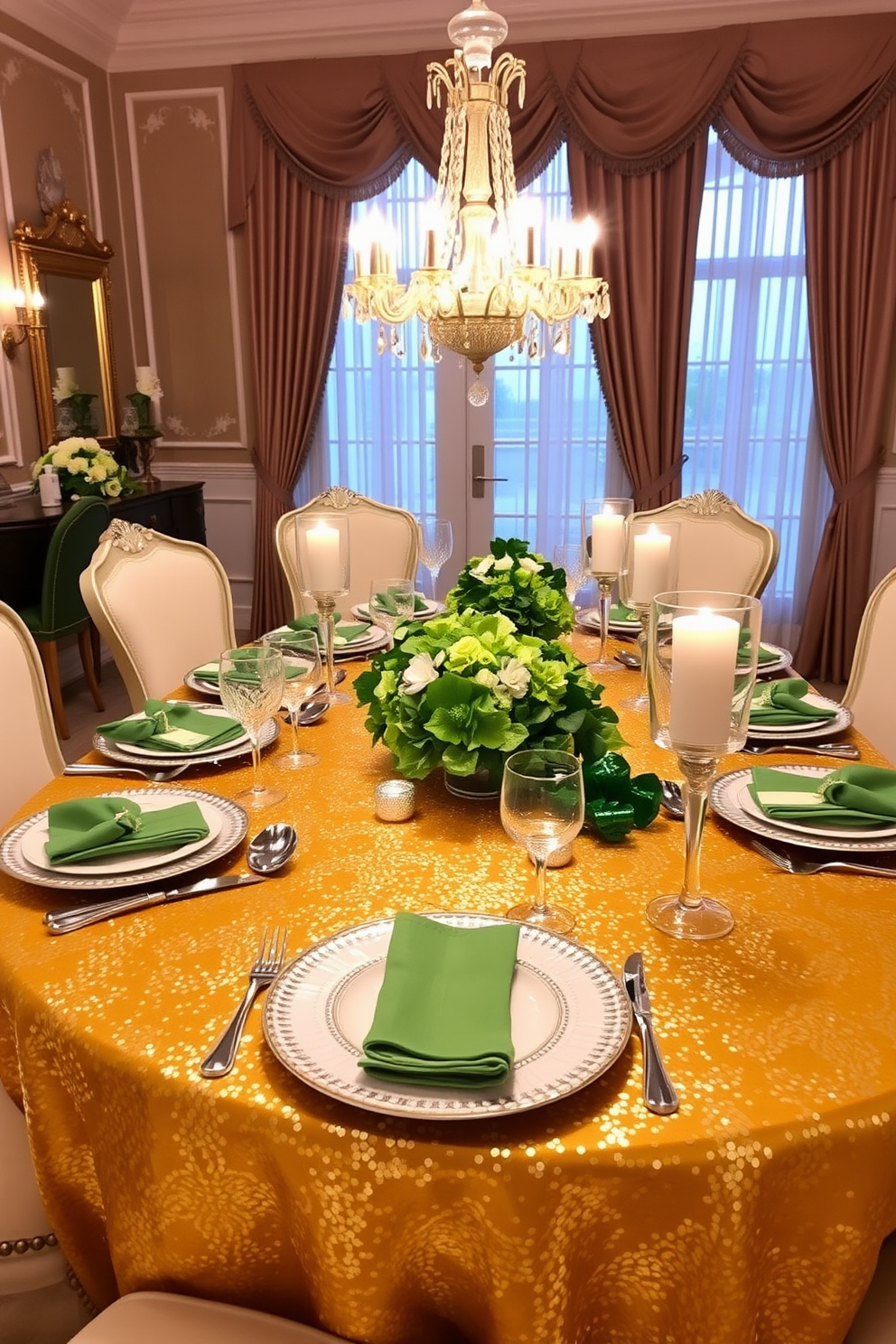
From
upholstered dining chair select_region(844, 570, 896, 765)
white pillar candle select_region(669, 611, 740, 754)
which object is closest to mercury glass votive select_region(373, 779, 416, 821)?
white pillar candle select_region(669, 611, 740, 754)

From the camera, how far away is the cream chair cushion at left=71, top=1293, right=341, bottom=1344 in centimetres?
81

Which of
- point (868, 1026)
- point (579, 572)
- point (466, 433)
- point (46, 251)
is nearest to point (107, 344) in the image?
point (46, 251)

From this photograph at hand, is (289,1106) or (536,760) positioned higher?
(536,760)

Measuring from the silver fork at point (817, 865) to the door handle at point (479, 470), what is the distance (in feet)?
11.4

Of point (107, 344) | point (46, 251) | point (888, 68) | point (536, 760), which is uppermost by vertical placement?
point (888, 68)

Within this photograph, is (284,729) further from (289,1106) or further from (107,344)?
(107,344)

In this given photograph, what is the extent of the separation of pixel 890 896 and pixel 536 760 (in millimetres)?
433

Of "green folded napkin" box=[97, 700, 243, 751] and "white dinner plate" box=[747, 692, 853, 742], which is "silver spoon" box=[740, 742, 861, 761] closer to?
"white dinner plate" box=[747, 692, 853, 742]

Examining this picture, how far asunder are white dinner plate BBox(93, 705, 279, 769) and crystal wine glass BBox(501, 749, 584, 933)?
23.4 inches

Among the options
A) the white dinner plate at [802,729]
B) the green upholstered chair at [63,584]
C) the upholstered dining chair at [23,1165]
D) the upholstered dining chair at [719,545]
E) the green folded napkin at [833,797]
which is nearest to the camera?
the upholstered dining chair at [23,1165]

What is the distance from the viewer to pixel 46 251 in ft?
13.2

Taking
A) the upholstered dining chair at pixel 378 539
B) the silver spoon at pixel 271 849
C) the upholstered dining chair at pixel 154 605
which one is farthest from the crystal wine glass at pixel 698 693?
the upholstered dining chair at pixel 378 539

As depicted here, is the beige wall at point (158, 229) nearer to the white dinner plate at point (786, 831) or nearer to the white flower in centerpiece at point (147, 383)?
the white flower in centerpiece at point (147, 383)

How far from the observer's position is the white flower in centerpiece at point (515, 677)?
4.01 ft
